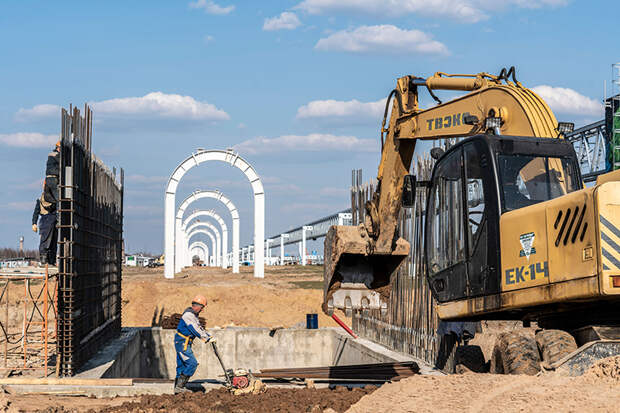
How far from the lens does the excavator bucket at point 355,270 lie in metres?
10.1

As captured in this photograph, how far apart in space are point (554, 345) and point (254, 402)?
15.0 feet

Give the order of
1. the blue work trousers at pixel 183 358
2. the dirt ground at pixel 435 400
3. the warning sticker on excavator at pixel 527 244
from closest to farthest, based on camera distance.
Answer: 1. the dirt ground at pixel 435 400
2. the warning sticker on excavator at pixel 527 244
3. the blue work trousers at pixel 183 358

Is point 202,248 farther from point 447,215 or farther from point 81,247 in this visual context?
point 447,215

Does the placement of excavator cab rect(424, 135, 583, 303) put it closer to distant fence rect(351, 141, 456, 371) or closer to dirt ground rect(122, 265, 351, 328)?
distant fence rect(351, 141, 456, 371)

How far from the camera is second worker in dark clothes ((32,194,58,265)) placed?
1323cm

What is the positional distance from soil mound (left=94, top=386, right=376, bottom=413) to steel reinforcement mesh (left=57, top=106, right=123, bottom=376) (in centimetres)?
228

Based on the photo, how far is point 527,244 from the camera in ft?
23.2

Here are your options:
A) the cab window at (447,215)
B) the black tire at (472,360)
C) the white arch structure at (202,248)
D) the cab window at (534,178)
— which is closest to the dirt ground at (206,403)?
the black tire at (472,360)

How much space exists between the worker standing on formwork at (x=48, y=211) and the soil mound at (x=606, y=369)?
9.50 metres

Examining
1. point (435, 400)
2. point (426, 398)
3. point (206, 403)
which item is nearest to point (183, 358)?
point (206, 403)

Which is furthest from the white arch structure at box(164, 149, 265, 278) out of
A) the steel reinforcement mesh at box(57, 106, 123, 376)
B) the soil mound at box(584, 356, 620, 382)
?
the soil mound at box(584, 356, 620, 382)

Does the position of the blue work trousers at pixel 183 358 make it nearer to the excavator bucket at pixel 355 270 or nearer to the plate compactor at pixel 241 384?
the plate compactor at pixel 241 384

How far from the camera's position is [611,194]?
6.16 meters

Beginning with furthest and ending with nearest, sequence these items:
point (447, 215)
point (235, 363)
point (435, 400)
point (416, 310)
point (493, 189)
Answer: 1. point (235, 363)
2. point (416, 310)
3. point (447, 215)
4. point (493, 189)
5. point (435, 400)
